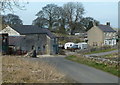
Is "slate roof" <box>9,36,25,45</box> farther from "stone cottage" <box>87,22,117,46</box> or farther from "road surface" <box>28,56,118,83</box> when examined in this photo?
"road surface" <box>28,56,118,83</box>

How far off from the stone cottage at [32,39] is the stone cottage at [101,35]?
17140 millimetres

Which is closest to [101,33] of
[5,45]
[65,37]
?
[65,37]

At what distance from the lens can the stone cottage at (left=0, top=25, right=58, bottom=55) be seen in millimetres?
44494

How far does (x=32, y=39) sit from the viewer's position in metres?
46.5

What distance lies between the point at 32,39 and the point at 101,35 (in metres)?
22.4

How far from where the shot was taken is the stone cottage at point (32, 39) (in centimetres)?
4449

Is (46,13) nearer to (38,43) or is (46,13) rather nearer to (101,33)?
(101,33)

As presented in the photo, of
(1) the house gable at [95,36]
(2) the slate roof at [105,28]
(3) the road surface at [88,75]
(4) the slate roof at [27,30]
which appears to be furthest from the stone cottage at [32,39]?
(3) the road surface at [88,75]

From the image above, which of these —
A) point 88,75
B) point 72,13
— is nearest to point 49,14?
point 72,13

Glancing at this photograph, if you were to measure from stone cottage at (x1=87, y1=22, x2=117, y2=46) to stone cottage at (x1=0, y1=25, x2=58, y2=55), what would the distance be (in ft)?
56.2

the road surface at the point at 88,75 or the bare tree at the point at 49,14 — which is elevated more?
the bare tree at the point at 49,14

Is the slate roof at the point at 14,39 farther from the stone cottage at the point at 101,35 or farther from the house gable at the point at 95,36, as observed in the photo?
the stone cottage at the point at 101,35

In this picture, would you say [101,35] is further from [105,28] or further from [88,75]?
[88,75]

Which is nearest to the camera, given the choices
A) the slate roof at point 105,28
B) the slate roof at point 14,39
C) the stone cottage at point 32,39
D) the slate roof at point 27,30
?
the slate roof at point 14,39
